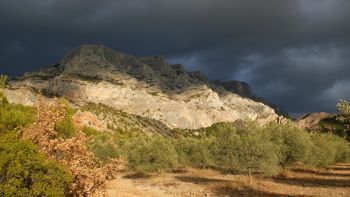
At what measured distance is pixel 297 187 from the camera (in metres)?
48.9

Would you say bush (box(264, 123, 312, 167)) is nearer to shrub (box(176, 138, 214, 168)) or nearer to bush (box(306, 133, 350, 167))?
bush (box(306, 133, 350, 167))

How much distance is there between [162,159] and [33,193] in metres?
53.9

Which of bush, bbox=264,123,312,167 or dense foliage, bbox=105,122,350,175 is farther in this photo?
bush, bbox=264,123,312,167

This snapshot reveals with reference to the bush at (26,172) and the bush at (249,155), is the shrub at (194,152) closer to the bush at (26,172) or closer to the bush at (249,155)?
the bush at (249,155)

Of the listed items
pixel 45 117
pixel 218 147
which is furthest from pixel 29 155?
pixel 218 147

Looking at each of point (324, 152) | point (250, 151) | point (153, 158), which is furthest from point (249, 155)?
point (324, 152)

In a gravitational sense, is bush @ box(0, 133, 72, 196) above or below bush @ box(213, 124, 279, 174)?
below

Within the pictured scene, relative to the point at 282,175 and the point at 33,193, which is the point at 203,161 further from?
the point at 33,193

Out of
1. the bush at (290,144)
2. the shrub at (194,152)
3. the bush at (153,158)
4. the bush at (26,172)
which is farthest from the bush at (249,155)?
the bush at (26,172)

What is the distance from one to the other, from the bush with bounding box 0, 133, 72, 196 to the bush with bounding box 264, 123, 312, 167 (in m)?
49.3

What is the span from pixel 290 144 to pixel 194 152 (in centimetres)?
Result: 2565

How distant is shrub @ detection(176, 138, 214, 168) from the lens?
7966 cm

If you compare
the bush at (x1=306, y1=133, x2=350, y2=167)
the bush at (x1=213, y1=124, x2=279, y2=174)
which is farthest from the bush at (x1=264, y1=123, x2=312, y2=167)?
the bush at (x1=306, y1=133, x2=350, y2=167)

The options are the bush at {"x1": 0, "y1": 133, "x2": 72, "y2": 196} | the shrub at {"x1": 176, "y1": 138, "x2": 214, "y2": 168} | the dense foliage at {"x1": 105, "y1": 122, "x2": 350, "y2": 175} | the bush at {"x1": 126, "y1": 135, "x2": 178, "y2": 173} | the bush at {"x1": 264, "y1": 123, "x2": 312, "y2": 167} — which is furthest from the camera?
the shrub at {"x1": 176, "y1": 138, "x2": 214, "y2": 168}
